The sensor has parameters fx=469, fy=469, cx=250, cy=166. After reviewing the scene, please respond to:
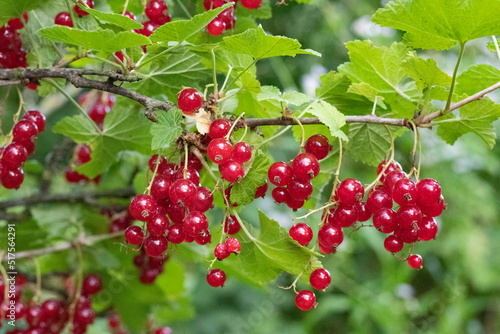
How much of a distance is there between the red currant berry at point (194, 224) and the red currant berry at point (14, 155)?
1.12 ft

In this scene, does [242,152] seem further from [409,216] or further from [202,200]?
[409,216]

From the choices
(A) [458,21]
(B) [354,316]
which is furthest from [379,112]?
(B) [354,316]

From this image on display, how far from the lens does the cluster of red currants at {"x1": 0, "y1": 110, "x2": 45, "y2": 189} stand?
76 centimetres

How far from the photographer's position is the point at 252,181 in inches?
25.4

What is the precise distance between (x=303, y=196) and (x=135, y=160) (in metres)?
0.73

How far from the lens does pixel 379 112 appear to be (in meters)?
0.81

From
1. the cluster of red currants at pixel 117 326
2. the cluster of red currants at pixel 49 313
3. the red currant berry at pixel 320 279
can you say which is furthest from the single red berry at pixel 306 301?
the cluster of red currants at pixel 117 326

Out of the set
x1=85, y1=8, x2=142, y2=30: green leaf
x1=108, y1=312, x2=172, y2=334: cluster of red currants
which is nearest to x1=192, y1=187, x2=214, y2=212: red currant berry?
x1=85, y1=8, x2=142, y2=30: green leaf

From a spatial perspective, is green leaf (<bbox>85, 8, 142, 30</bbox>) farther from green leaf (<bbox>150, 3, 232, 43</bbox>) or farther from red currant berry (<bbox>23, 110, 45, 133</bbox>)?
red currant berry (<bbox>23, 110, 45, 133</bbox>)

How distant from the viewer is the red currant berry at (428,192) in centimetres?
61

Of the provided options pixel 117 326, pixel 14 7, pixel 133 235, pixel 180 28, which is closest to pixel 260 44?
pixel 180 28

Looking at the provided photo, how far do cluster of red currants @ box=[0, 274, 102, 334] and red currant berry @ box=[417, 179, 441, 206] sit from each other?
2.74 feet

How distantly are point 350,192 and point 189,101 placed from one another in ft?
0.83

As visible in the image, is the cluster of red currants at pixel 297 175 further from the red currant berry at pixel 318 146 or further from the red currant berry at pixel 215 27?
the red currant berry at pixel 215 27
